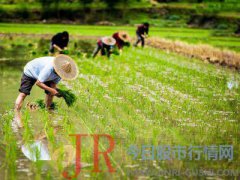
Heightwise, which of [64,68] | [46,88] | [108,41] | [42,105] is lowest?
[108,41]

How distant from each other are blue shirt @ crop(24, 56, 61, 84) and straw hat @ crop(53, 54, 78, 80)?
0.07 meters

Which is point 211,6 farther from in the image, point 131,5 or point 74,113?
point 74,113

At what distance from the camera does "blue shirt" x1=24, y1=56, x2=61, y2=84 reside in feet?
27.1

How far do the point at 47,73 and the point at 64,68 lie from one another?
10.3 inches

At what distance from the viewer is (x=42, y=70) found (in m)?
8.34

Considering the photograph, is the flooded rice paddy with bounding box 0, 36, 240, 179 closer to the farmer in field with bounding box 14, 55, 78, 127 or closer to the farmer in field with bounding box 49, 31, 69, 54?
the farmer in field with bounding box 14, 55, 78, 127

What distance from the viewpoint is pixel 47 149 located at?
6.32 metres

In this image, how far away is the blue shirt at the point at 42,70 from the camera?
8273 millimetres

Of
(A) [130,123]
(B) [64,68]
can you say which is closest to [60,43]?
(B) [64,68]

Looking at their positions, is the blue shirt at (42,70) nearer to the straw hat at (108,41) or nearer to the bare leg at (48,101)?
the bare leg at (48,101)

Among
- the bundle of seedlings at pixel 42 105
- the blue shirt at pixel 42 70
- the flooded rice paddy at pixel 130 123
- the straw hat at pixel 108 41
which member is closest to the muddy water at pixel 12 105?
the flooded rice paddy at pixel 130 123

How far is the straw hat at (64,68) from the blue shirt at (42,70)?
0.07 metres

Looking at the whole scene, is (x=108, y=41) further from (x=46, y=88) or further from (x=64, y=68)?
(x=46, y=88)

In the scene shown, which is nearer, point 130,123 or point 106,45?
point 130,123
